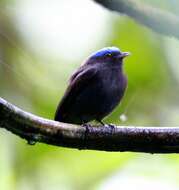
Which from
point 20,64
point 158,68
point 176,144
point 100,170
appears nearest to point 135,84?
point 158,68

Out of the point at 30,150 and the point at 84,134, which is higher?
the point at 84,134

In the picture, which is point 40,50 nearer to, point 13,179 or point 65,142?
point 13,179

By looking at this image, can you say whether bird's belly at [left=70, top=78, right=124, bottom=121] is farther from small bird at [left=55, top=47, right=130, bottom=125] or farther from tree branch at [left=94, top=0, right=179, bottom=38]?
tree branch at [left=94, top=0, right=179, bottom=38]

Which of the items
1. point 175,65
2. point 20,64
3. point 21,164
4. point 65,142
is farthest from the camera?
point 175,65

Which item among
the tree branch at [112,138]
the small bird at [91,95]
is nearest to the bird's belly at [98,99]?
the small bird at [91,95]

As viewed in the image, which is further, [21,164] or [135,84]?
[135,84]

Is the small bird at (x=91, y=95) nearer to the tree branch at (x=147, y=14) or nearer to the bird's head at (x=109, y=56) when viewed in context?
the bird's head at (x=109, y=56)

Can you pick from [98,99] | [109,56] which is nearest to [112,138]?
[98,99]
